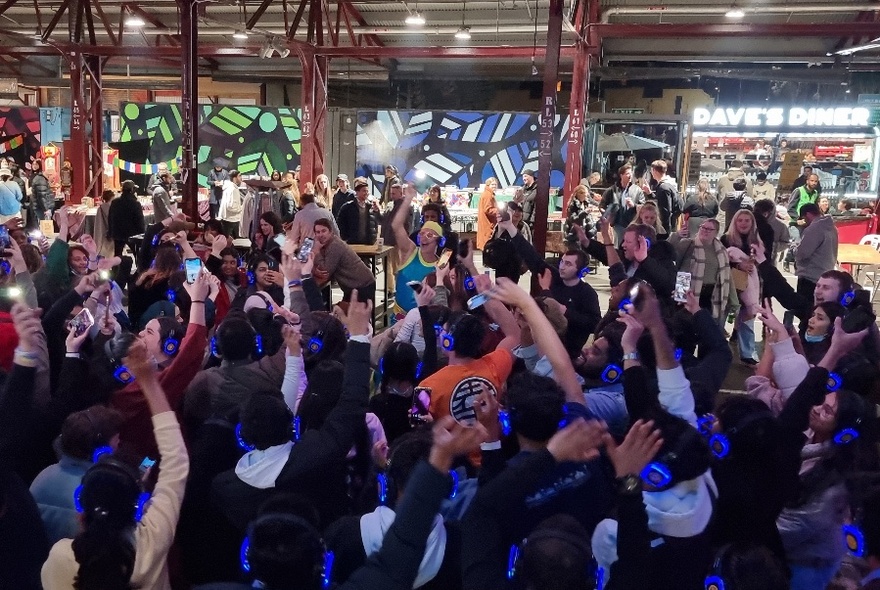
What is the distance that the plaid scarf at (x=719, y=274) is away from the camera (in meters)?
6.48

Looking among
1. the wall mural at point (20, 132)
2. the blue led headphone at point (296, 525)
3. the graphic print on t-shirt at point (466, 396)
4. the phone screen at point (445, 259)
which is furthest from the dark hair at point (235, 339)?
the wall mural at point (20, 132)

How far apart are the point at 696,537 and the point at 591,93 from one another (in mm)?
17674

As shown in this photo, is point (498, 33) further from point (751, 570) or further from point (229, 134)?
point (751, 570)

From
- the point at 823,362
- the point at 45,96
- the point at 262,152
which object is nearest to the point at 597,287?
the point at 823,362

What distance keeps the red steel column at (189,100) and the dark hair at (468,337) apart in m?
5.59

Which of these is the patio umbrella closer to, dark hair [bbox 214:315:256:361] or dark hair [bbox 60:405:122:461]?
dark hair [bbox 214:315:256:361]

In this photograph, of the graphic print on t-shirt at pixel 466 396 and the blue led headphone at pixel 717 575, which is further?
the graphic print on t-shirt at pixel 466 396

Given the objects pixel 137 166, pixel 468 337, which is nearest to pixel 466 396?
pixel 468 337

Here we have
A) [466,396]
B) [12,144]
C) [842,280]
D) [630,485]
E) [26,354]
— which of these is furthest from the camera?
[12,144]

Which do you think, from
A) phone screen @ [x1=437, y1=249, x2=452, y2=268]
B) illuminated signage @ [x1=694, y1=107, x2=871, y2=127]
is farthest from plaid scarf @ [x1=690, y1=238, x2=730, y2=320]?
illuminated signage @ [x1=694, y1=107, x2=871, y2=127]

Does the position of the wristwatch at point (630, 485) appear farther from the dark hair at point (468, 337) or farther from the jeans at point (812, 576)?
the dark hair at point (468, 337)

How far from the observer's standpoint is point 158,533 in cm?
205

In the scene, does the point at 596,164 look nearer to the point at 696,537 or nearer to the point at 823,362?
the point at 823,362

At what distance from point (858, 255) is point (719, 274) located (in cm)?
348
